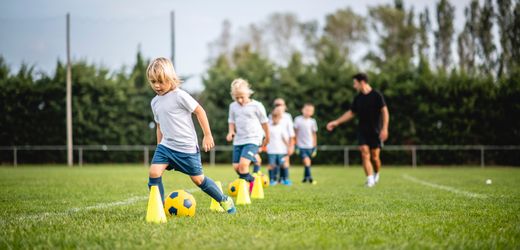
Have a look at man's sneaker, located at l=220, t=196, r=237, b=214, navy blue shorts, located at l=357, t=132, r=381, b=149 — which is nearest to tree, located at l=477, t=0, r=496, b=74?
navy blue shorts, located at l=357, t=132, r=381, b=149

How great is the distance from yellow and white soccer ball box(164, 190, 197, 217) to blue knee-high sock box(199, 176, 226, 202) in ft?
0.66

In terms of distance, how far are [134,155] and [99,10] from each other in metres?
7.47

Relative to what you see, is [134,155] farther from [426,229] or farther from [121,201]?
[426,229]

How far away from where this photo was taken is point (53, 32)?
92.8 feet

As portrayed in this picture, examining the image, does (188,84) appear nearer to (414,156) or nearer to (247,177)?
(414,156)

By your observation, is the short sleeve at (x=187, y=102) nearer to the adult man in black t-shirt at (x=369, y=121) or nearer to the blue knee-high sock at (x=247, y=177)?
the blue knee-high sock at (x=247, y=177)

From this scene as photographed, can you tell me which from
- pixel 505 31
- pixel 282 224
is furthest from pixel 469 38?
pixel 282 224

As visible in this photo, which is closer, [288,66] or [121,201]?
[121,201]

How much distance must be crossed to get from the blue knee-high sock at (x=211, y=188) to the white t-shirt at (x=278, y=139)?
6686mm

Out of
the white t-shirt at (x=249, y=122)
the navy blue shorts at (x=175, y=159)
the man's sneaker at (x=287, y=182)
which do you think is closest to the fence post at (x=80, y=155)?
the man's sneaker at (x=287, y=182)

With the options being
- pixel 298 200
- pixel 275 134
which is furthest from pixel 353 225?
pixel 275 134

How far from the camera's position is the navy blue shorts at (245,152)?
8977 millimetres

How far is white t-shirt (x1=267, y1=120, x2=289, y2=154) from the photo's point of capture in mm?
13141

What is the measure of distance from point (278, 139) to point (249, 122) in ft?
13.0
